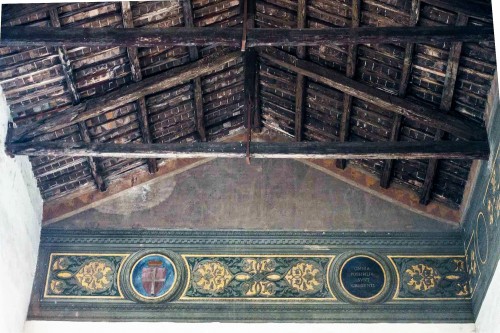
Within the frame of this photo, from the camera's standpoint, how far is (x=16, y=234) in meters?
12.9

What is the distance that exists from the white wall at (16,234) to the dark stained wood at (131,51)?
1731mm

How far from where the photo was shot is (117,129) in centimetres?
1355

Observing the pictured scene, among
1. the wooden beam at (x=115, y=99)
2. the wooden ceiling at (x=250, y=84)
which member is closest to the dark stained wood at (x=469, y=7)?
the wooden ceiling at (x=250, y=84)

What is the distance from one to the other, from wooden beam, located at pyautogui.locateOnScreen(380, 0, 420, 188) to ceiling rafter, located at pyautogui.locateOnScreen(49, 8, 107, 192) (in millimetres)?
4197

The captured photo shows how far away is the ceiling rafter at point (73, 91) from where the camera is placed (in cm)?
1156

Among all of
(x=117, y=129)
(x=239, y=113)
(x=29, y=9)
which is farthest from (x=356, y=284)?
(x=29, y=9)

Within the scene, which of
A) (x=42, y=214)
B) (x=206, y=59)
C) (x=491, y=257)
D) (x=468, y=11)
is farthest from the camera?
(x=42, y=214)

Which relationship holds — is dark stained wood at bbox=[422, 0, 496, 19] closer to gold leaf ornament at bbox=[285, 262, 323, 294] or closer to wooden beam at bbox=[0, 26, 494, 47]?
wooden beam at bbox=[0, 26, 494, 47]

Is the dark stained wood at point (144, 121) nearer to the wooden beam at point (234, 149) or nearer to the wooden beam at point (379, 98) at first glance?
the wooden beam at point (234, 149)

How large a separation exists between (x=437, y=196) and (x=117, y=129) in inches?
187

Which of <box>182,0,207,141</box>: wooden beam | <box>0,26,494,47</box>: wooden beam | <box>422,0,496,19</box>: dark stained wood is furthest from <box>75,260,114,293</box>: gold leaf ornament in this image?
<box>422,0,496,19</box>: dark stained wood

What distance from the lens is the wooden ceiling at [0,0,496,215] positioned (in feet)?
37.6

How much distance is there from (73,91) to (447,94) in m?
4.88

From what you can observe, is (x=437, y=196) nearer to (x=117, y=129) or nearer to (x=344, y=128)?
(x=344, y=128)
